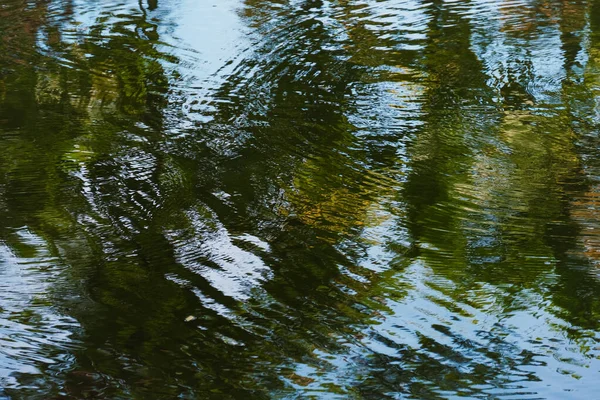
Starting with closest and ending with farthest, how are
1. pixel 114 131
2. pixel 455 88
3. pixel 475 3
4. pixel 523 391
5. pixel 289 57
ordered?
pixel 523 391 → pixel 114 131 → pixel 455 88 → pixel 289 57 → pixel 475 3

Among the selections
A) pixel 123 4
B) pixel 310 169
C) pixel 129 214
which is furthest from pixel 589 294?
pixel 123 4

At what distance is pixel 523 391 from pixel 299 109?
2052 mm

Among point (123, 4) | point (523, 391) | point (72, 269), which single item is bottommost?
point (523, 391)

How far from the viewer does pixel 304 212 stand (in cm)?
274

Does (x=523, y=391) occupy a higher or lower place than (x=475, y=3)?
lower

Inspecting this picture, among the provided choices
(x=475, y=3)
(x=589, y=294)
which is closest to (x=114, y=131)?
(x=589, y=294)

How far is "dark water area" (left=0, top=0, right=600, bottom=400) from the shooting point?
80.0 inches

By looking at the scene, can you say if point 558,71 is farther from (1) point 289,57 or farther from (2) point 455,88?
(1) point 289,57

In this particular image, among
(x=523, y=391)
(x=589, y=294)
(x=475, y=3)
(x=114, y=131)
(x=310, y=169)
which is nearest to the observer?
(x=523, y=391)

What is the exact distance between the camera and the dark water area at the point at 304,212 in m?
2.03

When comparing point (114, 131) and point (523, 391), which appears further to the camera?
point (114, 131)

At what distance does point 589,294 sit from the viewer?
2.24m

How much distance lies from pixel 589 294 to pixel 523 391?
501 millimetres

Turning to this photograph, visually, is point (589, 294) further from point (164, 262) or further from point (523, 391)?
point (164, 262)
